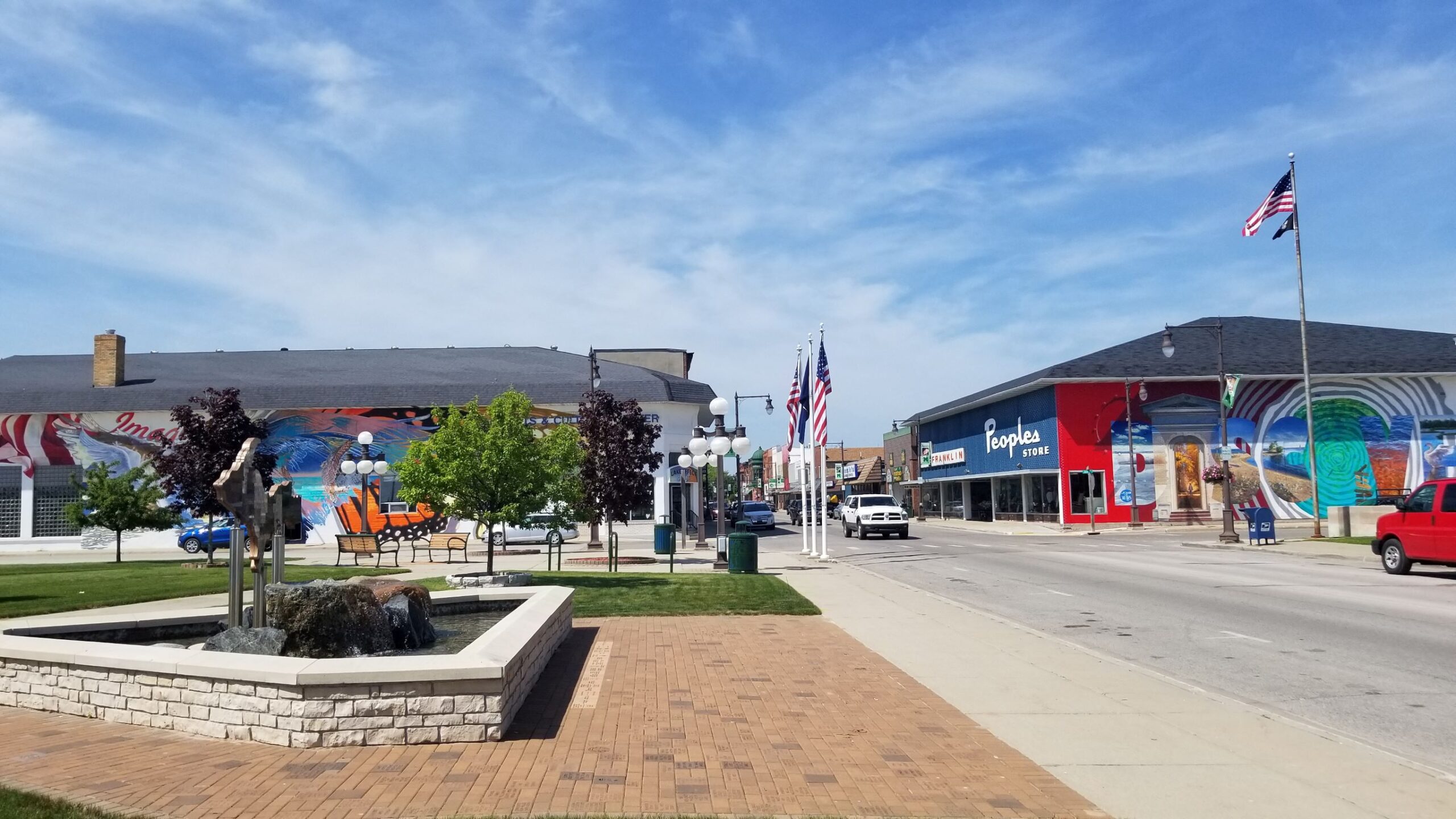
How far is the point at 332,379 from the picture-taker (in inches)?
1934

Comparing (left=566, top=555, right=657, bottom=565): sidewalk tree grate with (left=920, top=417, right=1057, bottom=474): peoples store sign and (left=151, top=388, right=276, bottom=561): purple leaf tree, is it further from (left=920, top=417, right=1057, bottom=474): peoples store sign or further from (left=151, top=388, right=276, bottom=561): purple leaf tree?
(left=920, top=417, right=1057, bottom=474): peoples store sign

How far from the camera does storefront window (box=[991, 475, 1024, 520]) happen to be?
190 feet

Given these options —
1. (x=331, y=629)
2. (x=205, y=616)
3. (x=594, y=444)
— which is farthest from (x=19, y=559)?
(x=331, y=629)

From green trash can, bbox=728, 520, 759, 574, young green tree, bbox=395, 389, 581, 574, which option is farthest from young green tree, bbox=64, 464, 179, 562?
green trash can, bbox=728, 520, 759, 574

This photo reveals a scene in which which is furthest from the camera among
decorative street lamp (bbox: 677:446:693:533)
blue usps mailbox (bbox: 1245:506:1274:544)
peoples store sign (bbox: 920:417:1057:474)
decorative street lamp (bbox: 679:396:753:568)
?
peoples store sign (bbox: 920:417:1057:474)

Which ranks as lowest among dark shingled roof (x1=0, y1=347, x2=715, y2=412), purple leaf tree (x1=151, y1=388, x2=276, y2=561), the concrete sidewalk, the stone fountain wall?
the concrete sidewalk

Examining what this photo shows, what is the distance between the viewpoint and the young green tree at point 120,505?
28891mm

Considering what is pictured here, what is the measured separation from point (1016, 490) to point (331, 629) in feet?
174

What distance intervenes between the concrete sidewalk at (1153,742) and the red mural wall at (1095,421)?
40256mm

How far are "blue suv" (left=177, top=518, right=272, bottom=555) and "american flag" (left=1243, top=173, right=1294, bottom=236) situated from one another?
3420cm

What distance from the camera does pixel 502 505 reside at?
18.1 meters

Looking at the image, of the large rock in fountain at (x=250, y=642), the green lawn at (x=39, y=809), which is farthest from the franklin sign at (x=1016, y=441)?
the green lawn at (x=39, y=809)

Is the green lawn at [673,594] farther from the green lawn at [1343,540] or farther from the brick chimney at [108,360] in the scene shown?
the brick chimney at [108,360]

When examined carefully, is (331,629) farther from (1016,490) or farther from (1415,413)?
(1415,413)
